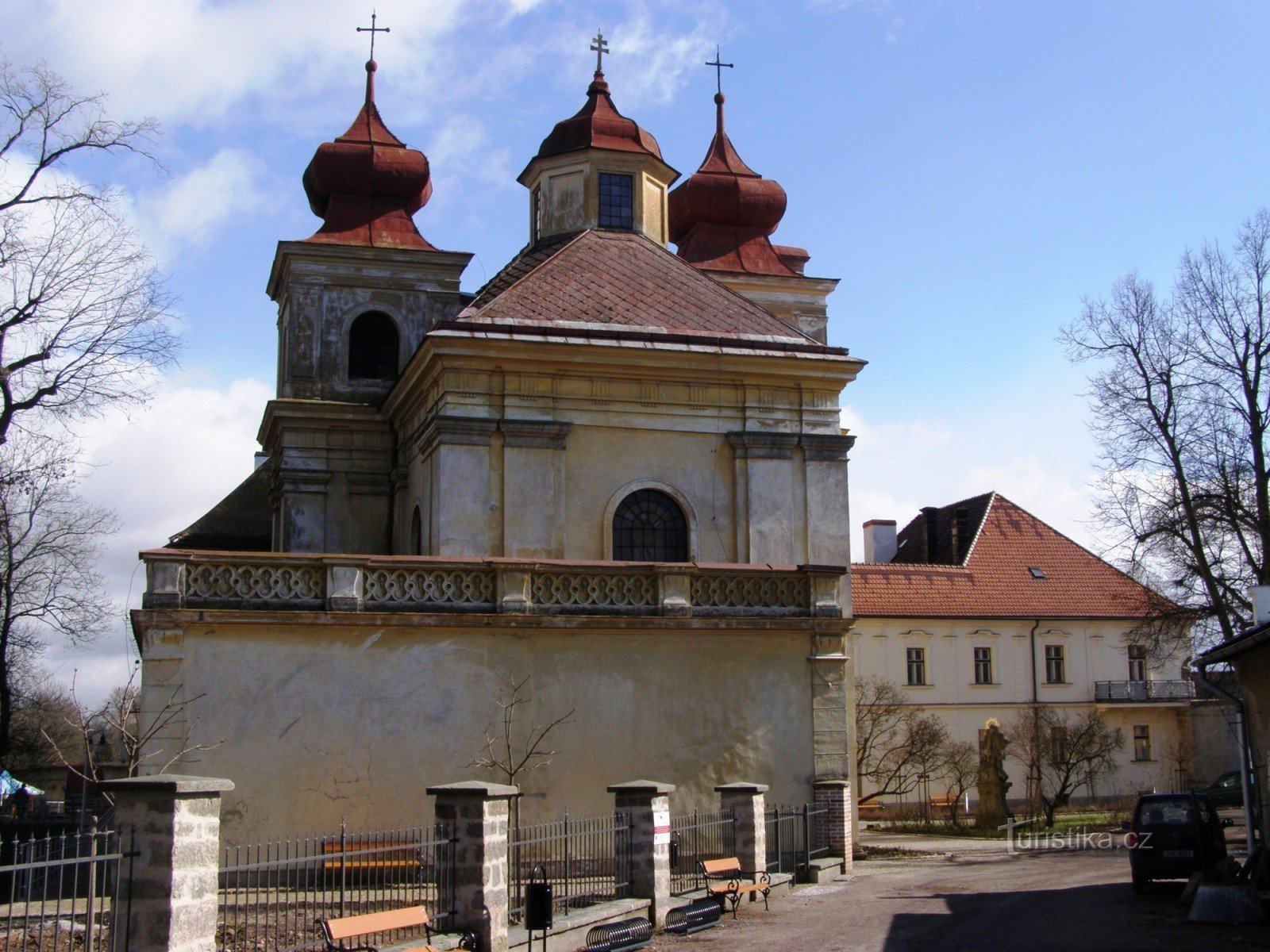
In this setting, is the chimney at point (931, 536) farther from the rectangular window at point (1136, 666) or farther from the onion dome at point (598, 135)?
the onion dome at point (598, 135)

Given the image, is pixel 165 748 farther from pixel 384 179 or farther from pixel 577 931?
pixel 384 179

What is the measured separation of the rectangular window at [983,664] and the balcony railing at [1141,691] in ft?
12.0

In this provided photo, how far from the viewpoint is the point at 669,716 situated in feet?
61.7

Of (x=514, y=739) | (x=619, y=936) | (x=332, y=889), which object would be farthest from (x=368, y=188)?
(x=619, y=936)

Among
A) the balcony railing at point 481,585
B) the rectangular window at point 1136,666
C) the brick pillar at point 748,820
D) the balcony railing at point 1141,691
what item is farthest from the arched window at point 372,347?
the rectangular window at point 1136,666

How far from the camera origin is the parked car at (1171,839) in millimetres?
18750

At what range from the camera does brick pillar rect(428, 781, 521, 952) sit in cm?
1224

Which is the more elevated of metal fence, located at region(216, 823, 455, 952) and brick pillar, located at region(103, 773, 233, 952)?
brick pillar, located at region(103, 773, 233, 952)

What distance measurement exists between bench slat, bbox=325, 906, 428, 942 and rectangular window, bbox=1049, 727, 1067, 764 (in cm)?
2861

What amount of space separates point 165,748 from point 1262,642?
42.5ft

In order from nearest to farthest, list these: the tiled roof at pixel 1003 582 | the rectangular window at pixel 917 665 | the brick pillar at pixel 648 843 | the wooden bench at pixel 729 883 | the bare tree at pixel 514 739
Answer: the brick pillar at pixel 648 843
the wooden bench at pixel 729 883
the bare tree at pixel 514 739
the rectangular window at pixel 917 665
the tiled roof at pixel 1003 582

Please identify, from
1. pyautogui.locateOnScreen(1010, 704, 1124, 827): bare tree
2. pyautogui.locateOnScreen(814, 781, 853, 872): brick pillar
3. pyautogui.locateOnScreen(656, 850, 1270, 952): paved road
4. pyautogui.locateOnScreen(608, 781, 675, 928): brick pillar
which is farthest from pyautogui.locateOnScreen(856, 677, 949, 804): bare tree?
pyautogui.locateOnScreen(608, 781, 675, 928): brick pillar

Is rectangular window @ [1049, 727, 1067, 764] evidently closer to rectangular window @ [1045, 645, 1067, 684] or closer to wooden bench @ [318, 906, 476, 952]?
rectangular window @ [1045, 645, 1067, 684]

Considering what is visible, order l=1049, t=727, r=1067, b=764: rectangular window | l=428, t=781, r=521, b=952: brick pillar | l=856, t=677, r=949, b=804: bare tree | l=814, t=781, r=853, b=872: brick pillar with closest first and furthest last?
l=428, t=781, r=521, b=952: brick pillar < l=814, t=781, r=853, b=872: brick pillar < l=1049, t=727, r=1067, b=764: rectangular window < l=856, t=677, r=949, b=804: bare tree
